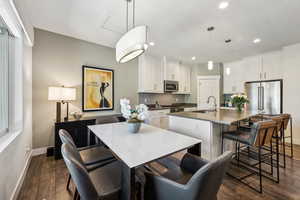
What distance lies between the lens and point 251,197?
5.14ft

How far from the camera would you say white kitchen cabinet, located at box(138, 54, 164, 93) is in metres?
4.09

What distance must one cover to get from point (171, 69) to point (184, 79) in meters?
0.82

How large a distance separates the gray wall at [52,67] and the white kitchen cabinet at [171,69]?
2106 millimetres

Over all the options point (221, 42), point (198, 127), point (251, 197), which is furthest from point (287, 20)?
point (251, 197)

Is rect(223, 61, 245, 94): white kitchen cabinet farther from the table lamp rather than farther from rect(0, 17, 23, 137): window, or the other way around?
rect(0, 17, 23, 137): window

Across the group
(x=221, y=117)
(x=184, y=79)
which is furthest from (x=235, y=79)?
(x=221, y=117)

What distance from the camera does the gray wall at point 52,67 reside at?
2604mm

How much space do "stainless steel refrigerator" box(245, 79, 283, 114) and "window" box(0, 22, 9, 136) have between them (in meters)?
5.16

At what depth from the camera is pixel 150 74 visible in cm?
425

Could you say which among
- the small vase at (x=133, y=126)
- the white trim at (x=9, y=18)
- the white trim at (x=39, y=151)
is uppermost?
the white trim at (x=9, y=18)

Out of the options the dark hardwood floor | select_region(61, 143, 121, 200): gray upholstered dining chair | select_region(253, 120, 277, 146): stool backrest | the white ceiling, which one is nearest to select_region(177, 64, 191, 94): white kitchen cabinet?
the white ceiling

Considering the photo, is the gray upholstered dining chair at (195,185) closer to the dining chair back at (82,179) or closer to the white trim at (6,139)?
the dining chair back at (82,179)

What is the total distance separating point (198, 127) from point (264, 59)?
3.75m

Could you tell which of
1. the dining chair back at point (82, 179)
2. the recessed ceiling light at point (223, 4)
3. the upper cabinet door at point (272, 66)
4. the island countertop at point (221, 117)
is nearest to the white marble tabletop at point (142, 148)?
the dining chair back at point (82, 179)
